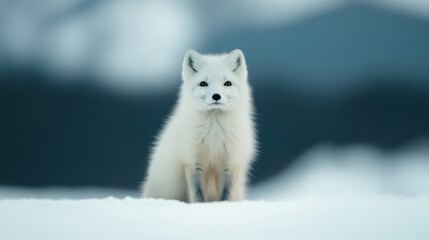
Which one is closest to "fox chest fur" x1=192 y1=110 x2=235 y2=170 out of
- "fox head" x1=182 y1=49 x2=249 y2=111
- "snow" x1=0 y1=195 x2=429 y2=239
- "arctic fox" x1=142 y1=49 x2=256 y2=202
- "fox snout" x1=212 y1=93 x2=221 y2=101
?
"arctic fox" x1=142 y1=49 x2=256 y2=202

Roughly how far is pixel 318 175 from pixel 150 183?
61.7ft

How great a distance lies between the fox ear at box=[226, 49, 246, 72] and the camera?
14.2 ft

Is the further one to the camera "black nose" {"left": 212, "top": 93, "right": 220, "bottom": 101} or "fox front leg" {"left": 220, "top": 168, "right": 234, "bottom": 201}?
"fox front leg" {"left": 220, "top": 168, "right": 234, "bottom": 201}

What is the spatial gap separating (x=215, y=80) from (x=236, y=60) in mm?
411

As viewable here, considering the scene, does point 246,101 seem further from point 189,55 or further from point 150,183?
point 150,183

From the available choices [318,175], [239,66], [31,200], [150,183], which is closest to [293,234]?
[31,200]

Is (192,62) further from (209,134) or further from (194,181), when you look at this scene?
(194,181)

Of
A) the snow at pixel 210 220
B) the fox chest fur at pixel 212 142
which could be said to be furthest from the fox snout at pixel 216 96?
the snow at pixel 210 220

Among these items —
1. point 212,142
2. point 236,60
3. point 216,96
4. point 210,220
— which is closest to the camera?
point 210,220

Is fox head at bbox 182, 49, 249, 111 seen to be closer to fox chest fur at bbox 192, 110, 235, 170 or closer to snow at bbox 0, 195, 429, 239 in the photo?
fox chest fur at bbox 192, 110, 235, 170

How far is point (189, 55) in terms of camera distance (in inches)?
172

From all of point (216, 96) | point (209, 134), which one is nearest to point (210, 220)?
point (216, 96)

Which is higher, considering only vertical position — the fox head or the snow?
the fox head

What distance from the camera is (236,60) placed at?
14.3 ft
